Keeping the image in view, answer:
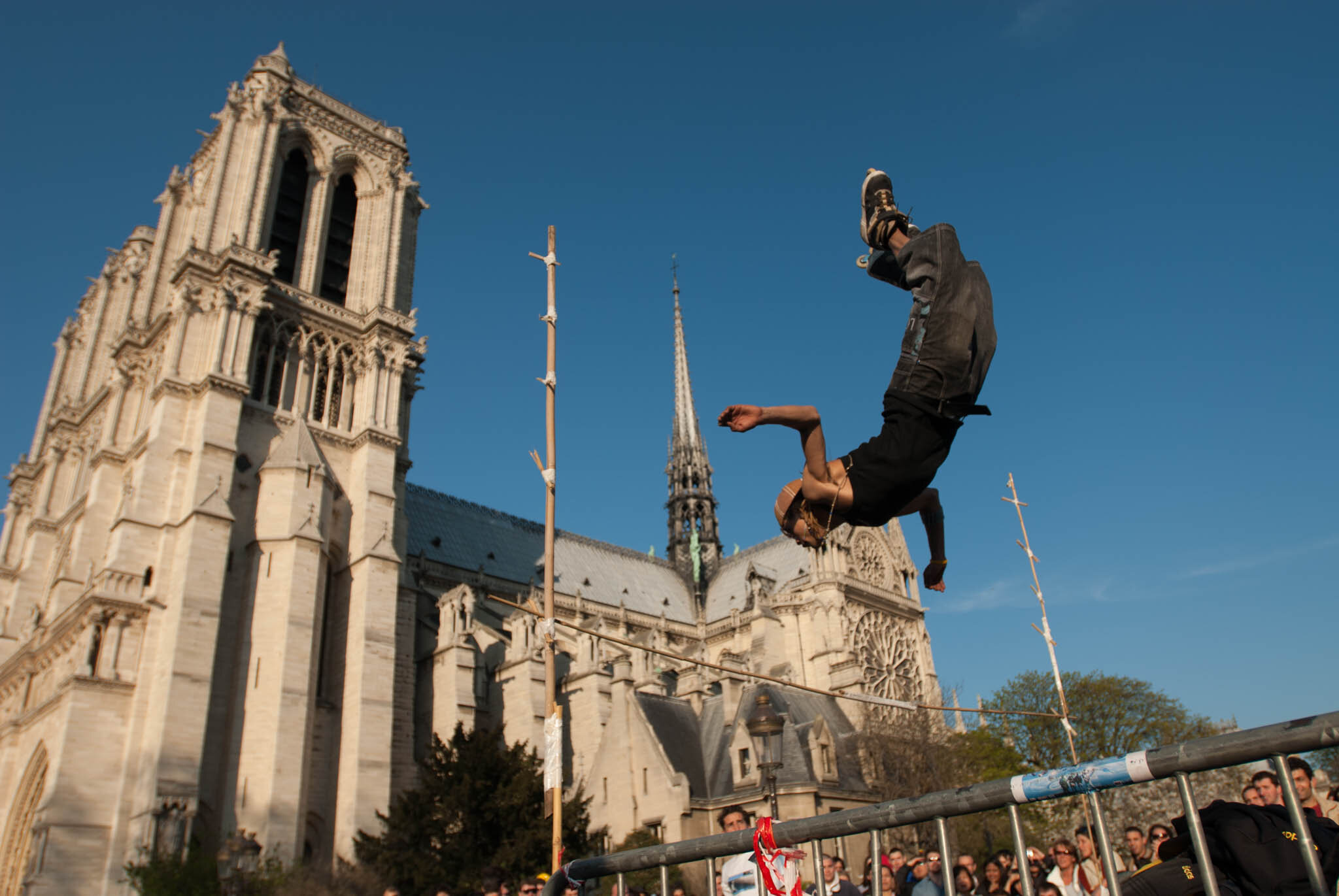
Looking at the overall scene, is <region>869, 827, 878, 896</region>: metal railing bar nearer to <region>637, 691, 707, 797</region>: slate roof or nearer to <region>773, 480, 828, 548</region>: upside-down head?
<region>773, 480, 828, 548</region>: upside-down head

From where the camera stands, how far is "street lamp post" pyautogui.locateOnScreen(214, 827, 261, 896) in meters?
20.8

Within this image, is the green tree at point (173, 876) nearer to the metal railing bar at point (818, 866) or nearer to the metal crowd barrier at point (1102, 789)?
the metal crowd barrier at point (1102, 789)

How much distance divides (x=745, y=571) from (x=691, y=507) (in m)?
6.34

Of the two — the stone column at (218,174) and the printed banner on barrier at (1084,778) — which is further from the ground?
the stone column at (218,174)

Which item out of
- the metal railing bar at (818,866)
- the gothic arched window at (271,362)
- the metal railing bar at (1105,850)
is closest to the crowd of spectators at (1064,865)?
the metal railing bar at (818,866)

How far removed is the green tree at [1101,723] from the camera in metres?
40.9

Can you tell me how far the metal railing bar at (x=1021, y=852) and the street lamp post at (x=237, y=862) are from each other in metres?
21.9

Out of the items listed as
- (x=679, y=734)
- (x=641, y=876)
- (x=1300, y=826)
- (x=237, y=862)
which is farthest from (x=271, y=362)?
(x=1300, y=826)

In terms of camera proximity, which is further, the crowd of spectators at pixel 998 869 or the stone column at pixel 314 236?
the stone column at pixel 314 236

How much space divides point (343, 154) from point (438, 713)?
2283cm

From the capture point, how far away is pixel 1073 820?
39.1 meters

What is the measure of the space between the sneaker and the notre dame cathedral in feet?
80.1

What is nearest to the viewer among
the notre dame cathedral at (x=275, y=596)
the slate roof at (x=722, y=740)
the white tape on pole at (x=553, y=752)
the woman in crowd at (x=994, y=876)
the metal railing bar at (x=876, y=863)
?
the metal railing bar at (x=876, y=863)

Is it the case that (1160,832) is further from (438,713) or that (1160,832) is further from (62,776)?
(438,713)
